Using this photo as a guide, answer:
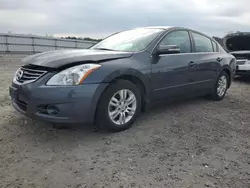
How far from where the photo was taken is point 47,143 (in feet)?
11.5

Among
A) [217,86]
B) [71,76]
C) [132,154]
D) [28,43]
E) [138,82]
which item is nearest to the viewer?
[132,154]

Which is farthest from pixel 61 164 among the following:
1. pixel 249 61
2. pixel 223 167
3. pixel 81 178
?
pixel 249 61

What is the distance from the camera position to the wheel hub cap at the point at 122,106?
379 centimetres

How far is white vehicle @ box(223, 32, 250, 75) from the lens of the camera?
30.6 feet

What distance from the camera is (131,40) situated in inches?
184

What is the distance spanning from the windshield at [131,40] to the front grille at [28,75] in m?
1.45

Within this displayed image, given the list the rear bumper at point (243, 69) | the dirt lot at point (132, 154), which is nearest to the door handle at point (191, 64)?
the dirt lot at point (132, 154)

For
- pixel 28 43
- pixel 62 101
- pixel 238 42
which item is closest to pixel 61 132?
pixel 62 101

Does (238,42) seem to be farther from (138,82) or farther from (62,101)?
(62,101)

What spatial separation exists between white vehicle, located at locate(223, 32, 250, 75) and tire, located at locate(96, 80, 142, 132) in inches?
256

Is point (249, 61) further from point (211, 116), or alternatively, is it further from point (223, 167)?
point (223, 167)

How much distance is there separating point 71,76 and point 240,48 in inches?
338

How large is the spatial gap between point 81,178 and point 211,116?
2.94 m

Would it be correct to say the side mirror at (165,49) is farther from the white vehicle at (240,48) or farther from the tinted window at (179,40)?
the white vehicle at (240,48)
